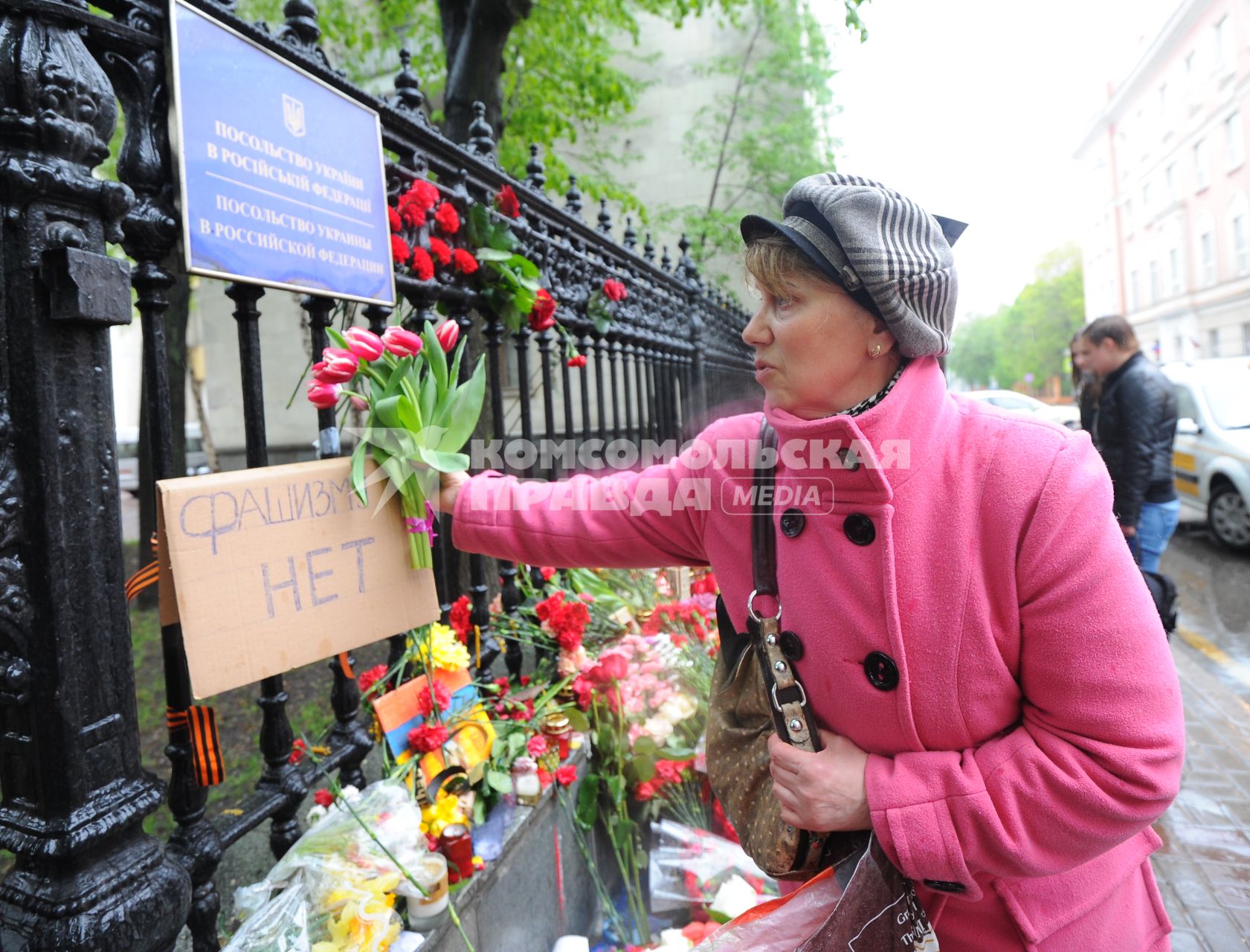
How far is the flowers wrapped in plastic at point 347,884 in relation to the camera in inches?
56.7

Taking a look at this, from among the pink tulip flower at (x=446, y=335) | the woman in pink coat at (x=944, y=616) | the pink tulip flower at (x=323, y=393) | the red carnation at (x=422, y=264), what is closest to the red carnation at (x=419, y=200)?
the red carnation at (x=422, y=264)

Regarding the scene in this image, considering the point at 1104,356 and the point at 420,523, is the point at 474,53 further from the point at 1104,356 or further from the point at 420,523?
the point at 420,523

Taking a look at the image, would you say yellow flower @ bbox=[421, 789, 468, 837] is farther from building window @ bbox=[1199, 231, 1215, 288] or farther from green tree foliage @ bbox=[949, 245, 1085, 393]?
green tree foliage @ bbox=[949, 245, 1085, 393]

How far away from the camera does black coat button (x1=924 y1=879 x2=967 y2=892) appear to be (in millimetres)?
1151

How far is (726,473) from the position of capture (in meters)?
1.52

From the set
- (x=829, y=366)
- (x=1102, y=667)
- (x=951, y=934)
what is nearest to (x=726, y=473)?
(x=829, y=366)

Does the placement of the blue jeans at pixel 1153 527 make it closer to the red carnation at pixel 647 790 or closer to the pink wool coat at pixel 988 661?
the red carnation at pixel 647 790

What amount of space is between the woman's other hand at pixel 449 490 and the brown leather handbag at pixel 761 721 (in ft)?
2.15

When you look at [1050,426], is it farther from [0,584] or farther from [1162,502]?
[1162,502]

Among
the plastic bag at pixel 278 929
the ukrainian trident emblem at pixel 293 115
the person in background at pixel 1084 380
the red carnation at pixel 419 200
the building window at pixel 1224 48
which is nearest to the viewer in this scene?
the plastic bag at pixel 278 929

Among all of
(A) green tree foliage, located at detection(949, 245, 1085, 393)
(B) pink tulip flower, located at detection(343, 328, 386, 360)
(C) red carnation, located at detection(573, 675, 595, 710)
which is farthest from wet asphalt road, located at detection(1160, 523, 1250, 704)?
(A) green tree foliage, located at detection(949, 245, 1085, 393)

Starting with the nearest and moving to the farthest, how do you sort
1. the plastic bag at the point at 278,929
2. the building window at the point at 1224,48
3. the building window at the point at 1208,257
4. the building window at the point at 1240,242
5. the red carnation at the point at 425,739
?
the plastic bag at the point at 278,929
the red carnation at the point at 425,739
the building window at the point at 1224,48
the building window at the point at 1240,242
the building window at the point at 1208,257

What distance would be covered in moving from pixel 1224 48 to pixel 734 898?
1532 inches

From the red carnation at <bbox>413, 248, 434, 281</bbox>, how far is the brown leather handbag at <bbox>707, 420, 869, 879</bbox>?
3.59 feet
